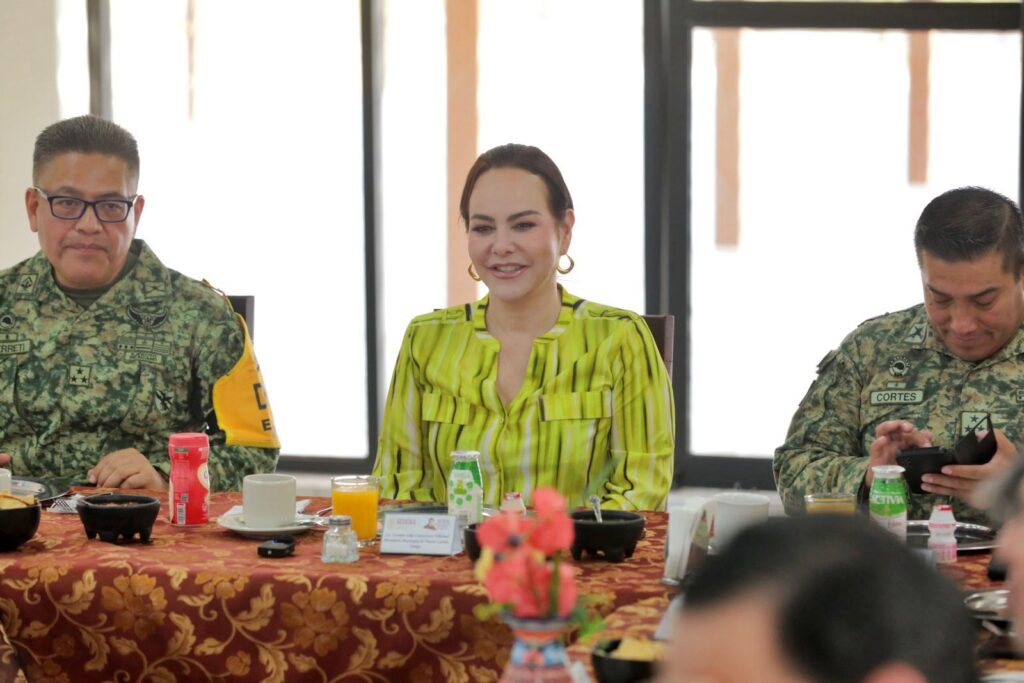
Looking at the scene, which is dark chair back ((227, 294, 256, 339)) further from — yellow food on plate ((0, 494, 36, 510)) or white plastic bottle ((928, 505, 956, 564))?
white plastic bottle ((928, 505, 956, 564))

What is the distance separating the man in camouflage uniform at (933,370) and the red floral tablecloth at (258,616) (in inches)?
24.0

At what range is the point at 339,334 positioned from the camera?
4762 mm

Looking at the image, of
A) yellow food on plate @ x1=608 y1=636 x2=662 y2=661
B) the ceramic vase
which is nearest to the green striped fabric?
yellow food on plate @ x1=608 y1=636 x2=662 y2=661

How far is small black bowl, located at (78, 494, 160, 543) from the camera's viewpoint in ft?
6.67

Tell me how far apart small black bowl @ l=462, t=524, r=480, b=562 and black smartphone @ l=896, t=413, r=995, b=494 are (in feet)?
2.41

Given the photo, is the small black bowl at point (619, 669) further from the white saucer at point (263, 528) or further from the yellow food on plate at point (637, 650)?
the white saucer at point (263, 528)

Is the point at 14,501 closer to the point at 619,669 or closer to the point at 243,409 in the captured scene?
the point at 243,409

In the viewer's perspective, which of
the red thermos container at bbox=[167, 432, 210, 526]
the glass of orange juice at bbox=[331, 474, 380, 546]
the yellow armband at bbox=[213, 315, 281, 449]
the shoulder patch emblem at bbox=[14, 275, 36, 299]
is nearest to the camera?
the glass of orange juice at bbox=[331, 474, 380, 546]

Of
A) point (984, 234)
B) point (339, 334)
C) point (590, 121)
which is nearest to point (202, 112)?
point (339, 334)

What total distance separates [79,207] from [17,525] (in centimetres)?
99

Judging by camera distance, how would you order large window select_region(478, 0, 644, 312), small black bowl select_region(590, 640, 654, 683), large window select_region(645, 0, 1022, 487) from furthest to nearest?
large window select_region(478, 0, 644, 312), large window select_region(645, 0, 1022, 487), small black bowl select_region(590, 640, 654, 683)

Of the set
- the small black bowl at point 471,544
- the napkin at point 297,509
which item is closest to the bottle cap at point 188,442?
the napkin at point 297,509

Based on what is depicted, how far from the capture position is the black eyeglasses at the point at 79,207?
9.18 feet

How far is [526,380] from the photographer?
2.61m
